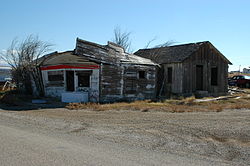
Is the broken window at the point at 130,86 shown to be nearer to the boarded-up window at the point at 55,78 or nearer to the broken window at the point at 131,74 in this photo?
the broken window at the point at 131,74

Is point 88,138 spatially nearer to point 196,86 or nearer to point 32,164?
point 32,164

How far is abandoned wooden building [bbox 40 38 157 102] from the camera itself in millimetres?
15461

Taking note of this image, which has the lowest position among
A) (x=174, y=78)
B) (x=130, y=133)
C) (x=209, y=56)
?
(x=130, y=133)

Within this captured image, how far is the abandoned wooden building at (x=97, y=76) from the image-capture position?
15461mm

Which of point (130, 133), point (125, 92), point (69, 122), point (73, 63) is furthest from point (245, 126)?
point (73, 63)

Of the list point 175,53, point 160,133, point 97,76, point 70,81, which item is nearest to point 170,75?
point 175,53

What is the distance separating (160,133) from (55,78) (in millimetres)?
10703

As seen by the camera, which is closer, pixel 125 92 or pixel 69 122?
pixel 69 122

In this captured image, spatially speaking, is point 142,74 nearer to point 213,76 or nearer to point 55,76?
point 55,76

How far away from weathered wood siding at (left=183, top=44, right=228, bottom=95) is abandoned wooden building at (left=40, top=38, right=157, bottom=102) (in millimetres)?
3738

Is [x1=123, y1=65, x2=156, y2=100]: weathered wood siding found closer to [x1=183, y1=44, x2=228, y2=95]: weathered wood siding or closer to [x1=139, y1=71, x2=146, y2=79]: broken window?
[x1=139, y1=71, x2=146, y2=79]: broken window

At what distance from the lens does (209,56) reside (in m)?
21.2

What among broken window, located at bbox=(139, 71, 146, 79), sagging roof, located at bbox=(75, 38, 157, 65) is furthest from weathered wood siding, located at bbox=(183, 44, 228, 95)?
sagging roof, located at bbox=(75, 38, 157, 65)

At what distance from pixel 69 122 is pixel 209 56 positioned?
50.8ft
